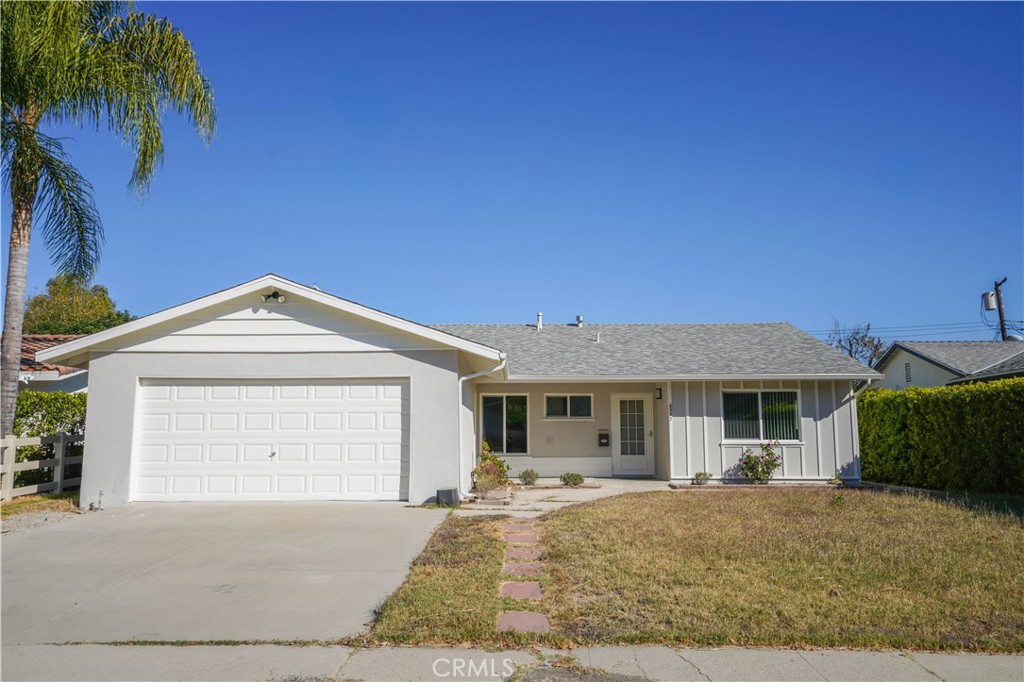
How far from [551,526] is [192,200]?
12454mm


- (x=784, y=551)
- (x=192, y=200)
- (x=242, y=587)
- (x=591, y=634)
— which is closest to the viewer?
(x=591, y=634)

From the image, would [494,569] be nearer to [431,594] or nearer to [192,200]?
[431,594]

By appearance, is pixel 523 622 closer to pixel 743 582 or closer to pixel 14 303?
pixel 743 582

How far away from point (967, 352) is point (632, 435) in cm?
1414

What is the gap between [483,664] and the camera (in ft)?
14.7

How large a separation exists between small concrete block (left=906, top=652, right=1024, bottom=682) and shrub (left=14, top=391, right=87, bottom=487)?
573 inches

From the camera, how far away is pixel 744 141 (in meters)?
15.1

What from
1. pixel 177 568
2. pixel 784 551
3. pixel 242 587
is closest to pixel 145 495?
pixel 177 568

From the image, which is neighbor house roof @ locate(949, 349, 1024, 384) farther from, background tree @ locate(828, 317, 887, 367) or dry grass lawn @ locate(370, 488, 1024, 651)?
background tree @ locate(828, 317, 887, 367)

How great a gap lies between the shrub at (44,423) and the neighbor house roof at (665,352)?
9.18 m

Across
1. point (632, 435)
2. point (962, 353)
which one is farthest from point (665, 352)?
point (962, 353)

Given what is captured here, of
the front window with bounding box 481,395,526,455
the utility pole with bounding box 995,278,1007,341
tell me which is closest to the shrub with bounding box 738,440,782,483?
the front window with bounding box 481,395,526,455

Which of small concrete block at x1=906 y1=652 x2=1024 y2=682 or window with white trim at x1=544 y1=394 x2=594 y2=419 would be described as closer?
small concrete block at x1=906 y1=652 x2=1024 y2=682

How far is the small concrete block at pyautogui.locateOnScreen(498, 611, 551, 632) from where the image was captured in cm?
508
